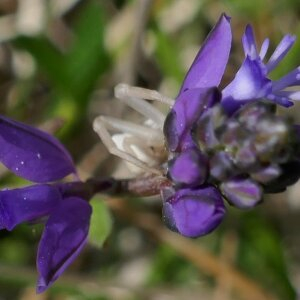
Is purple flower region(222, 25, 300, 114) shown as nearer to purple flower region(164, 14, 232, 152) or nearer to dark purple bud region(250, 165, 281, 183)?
purple flower region(164, 14, 232, 152)

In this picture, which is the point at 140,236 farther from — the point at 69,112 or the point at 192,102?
the point at 192,102

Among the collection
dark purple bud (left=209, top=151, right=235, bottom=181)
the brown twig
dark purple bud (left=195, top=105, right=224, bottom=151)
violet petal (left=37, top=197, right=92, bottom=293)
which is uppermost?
dark purple bud (left=195, top=105, right=224, bottom=151)

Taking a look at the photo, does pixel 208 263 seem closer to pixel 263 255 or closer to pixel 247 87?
pixel 263 255

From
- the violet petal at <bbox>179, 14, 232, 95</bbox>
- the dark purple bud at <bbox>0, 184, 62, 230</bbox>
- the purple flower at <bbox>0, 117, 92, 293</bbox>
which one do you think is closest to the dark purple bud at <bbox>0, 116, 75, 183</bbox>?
the purple flower at <bbox>0, 117, 92, 293</bbox>

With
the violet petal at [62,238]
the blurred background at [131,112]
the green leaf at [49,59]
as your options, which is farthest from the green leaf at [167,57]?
the violet petal at [62,238]

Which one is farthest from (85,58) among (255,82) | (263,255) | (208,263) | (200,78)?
(255,82)

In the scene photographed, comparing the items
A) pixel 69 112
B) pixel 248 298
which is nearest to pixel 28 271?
pixel 69 112

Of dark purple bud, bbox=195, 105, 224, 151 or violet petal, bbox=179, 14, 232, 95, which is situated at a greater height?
violet petal, bbox=179, 14, 232, 95
